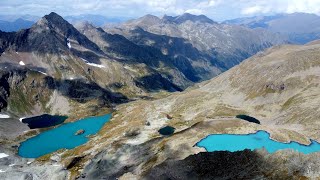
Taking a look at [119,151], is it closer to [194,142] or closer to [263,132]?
[194,142]

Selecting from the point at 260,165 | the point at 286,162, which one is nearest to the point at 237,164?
the point at 260,165

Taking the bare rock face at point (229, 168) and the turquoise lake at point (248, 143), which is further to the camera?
the turquoise lake at point (248, 143)

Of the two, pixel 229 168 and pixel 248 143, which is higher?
pixel 229 168

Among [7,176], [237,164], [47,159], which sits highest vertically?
[237,164]

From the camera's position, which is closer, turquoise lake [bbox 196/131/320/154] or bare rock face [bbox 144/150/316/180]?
bare rock face [bbox 144/150/316/180]

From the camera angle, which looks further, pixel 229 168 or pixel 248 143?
pixel 248 143

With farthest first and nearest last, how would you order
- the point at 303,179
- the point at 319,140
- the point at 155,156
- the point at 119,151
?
the point at 319,140, the point at 119,151, the point at 155,156, the point at 303,179

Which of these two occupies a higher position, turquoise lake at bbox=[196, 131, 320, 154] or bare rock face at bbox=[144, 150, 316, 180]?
bare rock face at bbox=[144, 150, 316, 180]

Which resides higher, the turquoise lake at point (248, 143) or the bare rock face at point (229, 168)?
the bare rock face at point (229, 168)
